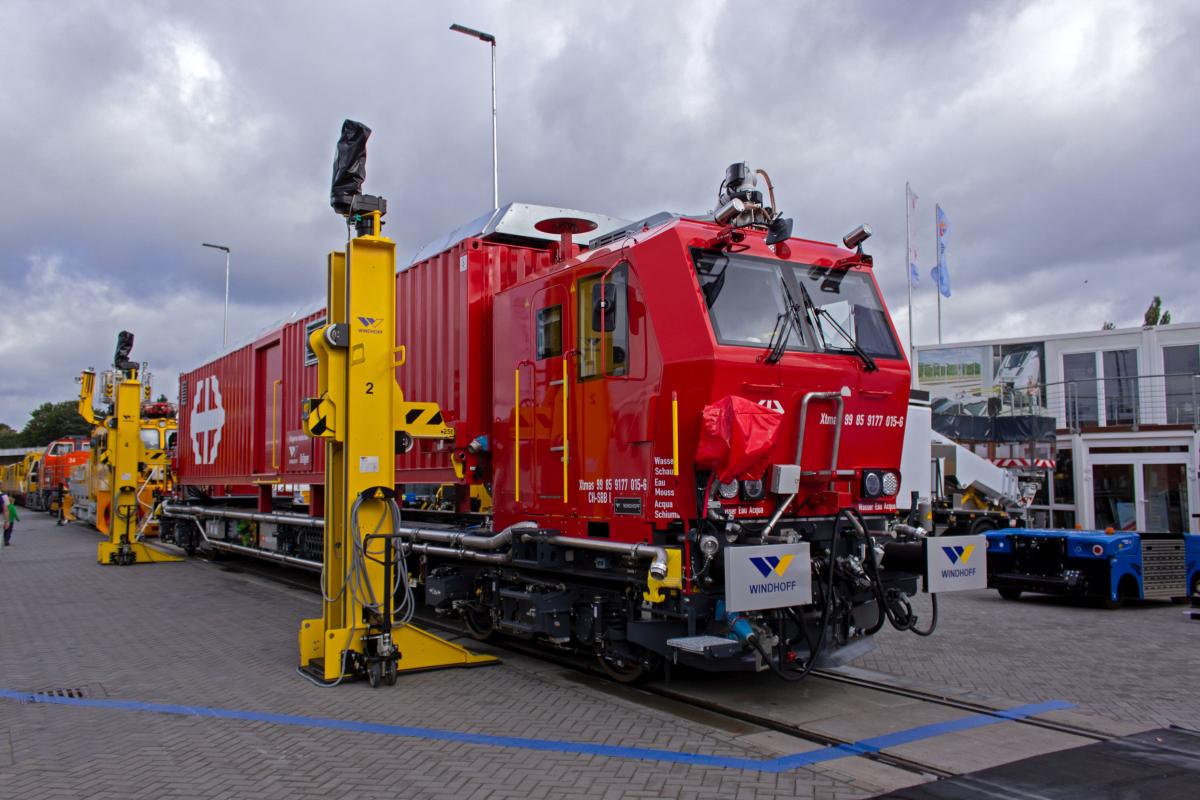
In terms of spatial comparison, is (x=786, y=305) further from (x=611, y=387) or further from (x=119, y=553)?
(x=119, y=553)

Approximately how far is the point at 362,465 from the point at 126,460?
1287cm

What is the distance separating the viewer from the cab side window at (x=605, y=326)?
678 cm

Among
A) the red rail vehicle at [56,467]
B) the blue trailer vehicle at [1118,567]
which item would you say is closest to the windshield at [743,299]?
the blue trailer vehicle at [1118,567]

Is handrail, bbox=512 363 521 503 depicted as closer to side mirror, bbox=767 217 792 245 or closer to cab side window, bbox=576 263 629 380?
cab side window, bbox=576 263 629 380

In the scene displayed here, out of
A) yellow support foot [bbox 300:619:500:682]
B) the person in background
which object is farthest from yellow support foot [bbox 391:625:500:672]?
the person in background

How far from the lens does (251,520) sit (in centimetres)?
1476

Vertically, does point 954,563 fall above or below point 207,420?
below

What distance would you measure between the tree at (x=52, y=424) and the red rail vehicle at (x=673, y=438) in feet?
301

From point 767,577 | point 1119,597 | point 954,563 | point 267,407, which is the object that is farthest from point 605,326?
point 267,407

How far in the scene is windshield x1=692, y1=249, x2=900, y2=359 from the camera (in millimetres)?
6527

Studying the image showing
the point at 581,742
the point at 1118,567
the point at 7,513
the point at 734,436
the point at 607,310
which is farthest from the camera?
the point at 7,513

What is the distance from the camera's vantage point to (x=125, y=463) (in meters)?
18.0

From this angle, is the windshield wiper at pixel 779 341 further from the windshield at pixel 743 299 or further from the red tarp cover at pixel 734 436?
the red tarp cover at pixel 734 436

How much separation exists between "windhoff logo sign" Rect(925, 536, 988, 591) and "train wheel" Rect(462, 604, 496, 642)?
4114 mm
